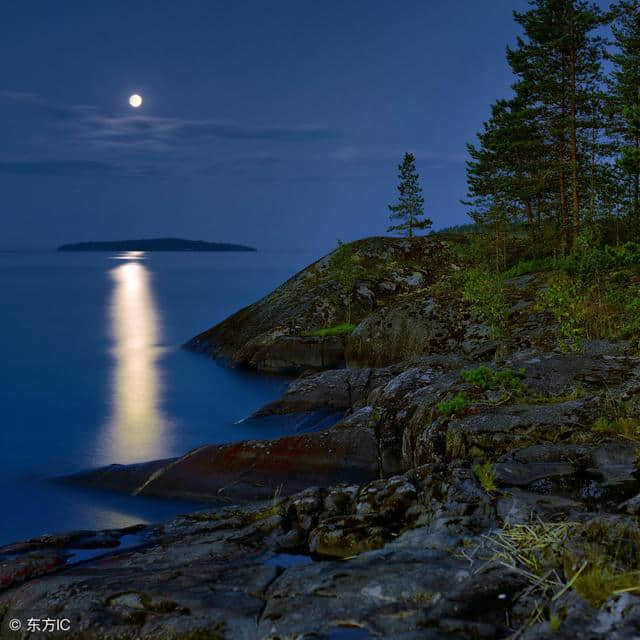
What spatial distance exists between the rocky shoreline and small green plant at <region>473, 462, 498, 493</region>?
3 cm

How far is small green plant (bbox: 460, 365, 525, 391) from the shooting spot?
11250 mm

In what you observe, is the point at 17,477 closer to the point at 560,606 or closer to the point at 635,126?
the point at 560,606

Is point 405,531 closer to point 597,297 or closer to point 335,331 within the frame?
point 597,297

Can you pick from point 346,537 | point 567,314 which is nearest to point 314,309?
point 567,314

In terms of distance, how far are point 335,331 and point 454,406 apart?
1696 centimetres

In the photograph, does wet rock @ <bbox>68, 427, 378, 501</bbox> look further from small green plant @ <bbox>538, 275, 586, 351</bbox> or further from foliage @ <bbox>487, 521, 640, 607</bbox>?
foliage @ <bbox>487, 521, 640, 607</bbox>

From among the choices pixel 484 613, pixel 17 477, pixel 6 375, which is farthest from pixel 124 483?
pixel 6 375

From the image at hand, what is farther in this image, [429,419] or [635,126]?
[635,126]

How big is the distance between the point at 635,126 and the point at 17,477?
18.9m

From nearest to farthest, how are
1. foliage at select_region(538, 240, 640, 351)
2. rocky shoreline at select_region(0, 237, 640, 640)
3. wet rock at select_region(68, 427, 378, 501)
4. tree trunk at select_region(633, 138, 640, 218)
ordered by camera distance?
rocky shoreline at select_region(0, 237, 640, 640) → wet rock at select_region(68, 427, 378, 501) → foliage at select_region(538, 240, 640, 351) → tree trunk at select_region(633, 138, 640, 218)

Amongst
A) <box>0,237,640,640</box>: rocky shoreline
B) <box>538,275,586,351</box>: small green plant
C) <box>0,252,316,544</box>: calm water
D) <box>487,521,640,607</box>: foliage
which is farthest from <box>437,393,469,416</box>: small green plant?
<box>0,252,316,544</box>: calm water

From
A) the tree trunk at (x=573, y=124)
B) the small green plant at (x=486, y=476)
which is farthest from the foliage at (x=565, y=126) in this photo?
the small green plant at (x=486, y=476)

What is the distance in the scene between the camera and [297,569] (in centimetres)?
613

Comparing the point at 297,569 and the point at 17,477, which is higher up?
the point at 297,569
